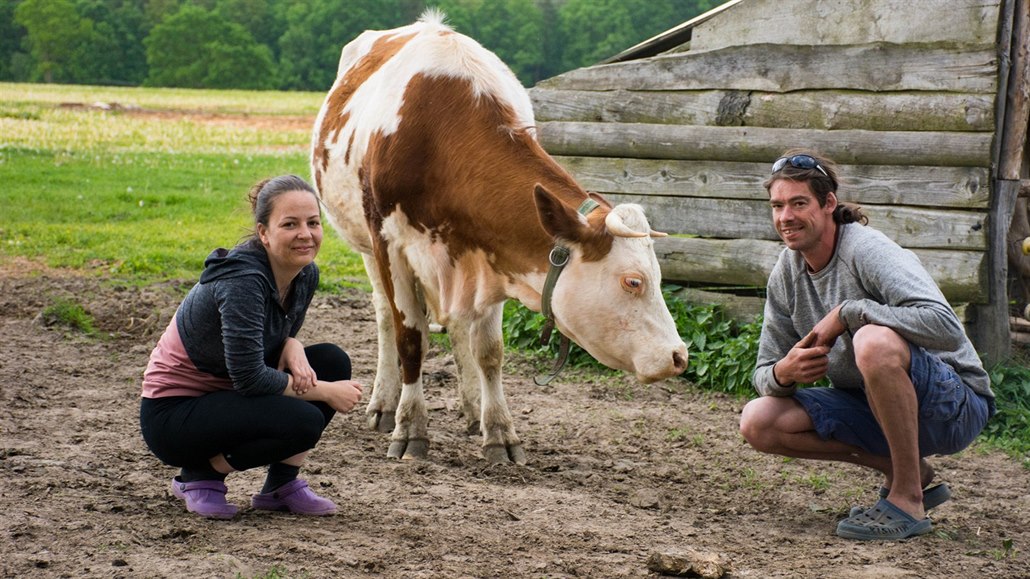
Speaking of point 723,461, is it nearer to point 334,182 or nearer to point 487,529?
point 487,529

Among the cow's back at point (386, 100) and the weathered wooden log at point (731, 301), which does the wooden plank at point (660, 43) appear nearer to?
the weathered wooden log at point (731, 301)

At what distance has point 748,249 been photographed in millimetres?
7270

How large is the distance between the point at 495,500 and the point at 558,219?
116 centimetres

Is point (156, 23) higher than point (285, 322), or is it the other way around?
point (156, 23)

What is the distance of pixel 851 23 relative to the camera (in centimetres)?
714

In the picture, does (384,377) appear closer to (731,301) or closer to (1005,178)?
(731,301)

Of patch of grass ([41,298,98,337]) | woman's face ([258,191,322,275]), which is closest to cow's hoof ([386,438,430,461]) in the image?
woman's face ([258,191,322,275])

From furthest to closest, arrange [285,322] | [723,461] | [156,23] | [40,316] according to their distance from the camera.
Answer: [156,23], [40,316], [723,461], [285,322]

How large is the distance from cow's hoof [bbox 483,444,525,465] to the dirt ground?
Result: 9 cm

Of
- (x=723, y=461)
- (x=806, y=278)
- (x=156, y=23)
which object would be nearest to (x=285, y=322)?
(x=806, y=278)

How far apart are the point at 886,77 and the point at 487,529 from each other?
3.91 metres

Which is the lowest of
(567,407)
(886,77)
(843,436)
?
(567,407)

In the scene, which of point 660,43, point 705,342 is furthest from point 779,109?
point 705,342

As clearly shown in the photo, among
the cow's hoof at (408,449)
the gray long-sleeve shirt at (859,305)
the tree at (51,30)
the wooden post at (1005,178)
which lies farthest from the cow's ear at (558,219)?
the tree at (51,30)
